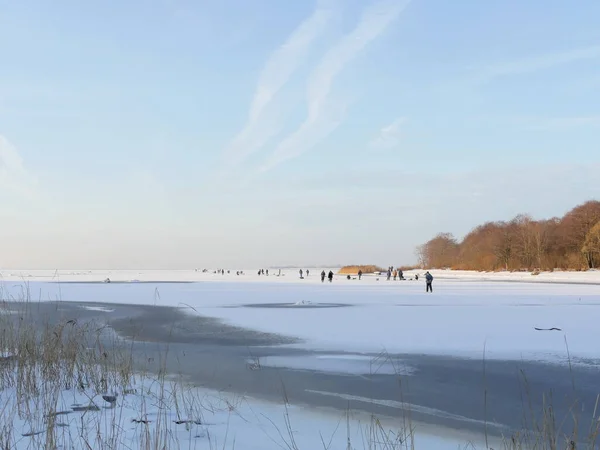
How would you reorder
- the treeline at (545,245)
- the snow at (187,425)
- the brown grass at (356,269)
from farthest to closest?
the brown grass at (356,269)
the treeline at (545,245)
the snow at (187,425)

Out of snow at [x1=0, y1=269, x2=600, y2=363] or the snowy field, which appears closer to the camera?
the snowy field

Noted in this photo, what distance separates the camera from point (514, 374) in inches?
338

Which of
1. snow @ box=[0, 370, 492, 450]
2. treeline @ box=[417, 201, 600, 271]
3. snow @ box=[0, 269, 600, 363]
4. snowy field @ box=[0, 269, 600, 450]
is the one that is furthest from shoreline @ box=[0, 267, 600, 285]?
snow @ box=[0, 370, 492, 450]

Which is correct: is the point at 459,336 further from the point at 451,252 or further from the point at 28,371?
the point at 451,252

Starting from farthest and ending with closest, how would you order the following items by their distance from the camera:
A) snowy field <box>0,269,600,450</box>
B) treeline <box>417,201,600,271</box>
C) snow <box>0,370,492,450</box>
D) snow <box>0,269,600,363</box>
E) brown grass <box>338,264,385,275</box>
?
brown grass <box>338,264,385,275</box>, treeline <box>417,201,600,271</box>, snow <box>0,269,600,363</box>, snowy field <box>0,269,600,450</box>, snow <box>0,370,492,450</box>

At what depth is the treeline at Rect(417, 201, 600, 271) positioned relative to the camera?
237ft

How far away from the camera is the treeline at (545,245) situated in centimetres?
7231

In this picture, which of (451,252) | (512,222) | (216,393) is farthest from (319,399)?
(451,252)

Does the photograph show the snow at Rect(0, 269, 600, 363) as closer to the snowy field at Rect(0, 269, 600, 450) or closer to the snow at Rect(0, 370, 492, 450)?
the snowy field at Rect(0, 269, 600, 450)

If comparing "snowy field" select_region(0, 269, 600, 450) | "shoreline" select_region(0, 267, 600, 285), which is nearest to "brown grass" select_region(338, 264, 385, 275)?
"shoreline" select_region(0, 267, 600, 285)

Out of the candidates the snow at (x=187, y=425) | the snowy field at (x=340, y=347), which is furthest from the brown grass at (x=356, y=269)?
the snow at (x=187, y=425)

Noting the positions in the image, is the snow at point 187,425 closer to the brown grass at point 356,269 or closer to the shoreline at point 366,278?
the shoreline at point 366,278

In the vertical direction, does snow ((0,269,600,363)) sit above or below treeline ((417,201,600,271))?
below

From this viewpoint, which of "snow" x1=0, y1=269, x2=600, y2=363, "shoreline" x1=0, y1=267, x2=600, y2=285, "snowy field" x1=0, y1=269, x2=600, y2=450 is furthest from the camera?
"shoreline" x1=0, y1=267, x2=600, y2=285
